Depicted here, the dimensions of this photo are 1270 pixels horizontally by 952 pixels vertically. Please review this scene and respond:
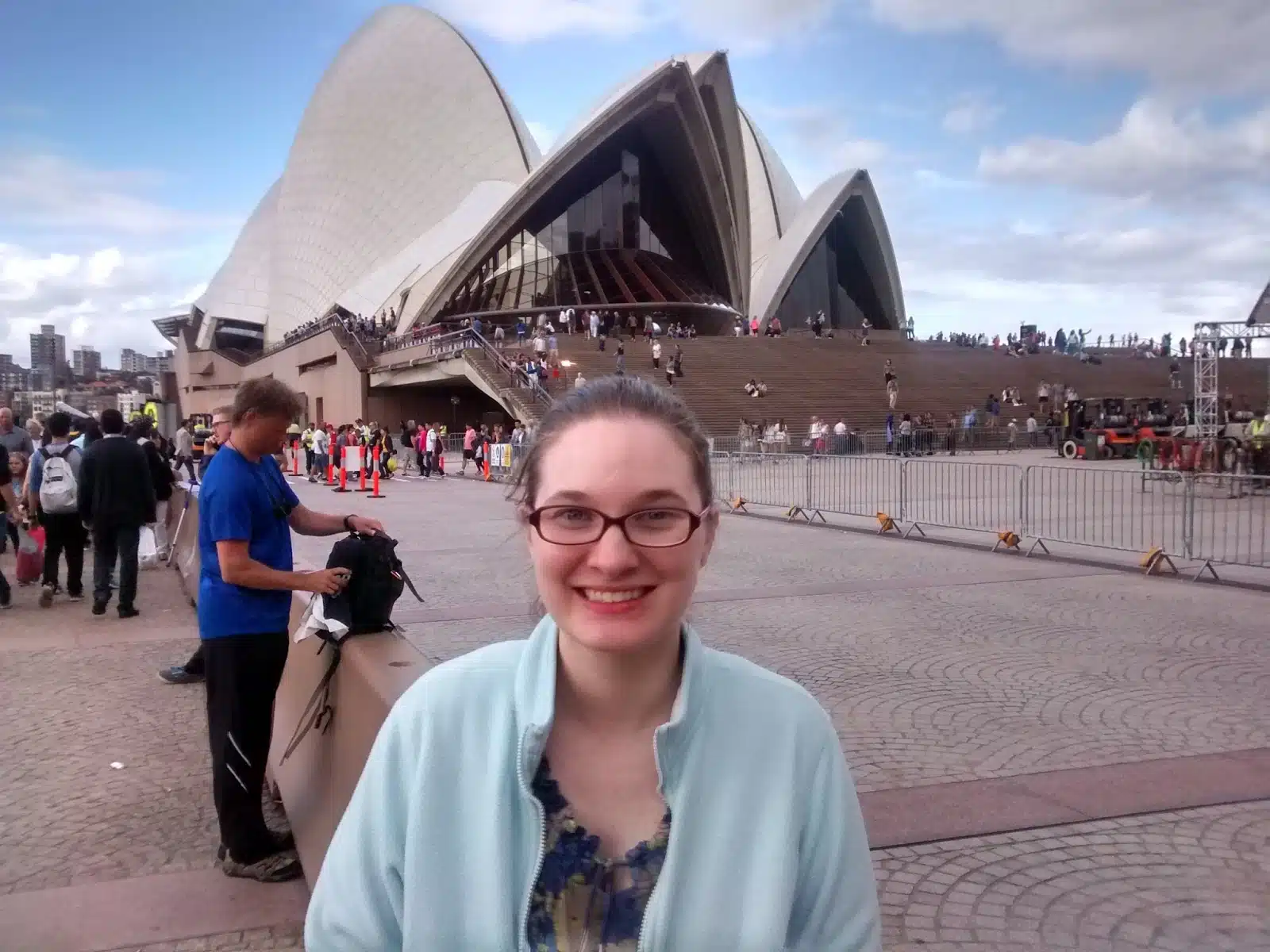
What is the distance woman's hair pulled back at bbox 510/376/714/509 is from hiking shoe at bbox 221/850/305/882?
260 cm

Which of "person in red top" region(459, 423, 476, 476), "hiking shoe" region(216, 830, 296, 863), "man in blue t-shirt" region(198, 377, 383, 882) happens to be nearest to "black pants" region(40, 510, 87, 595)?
"hiking shoe" region(216, 830, 296, 863)

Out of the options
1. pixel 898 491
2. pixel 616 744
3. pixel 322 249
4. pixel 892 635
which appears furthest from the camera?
pixel 322 249

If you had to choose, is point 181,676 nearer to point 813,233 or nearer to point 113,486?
point 113,486

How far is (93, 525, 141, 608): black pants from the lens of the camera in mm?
8133

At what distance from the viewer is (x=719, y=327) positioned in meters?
49.7

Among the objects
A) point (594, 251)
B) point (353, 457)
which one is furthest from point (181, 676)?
point (594, 251)

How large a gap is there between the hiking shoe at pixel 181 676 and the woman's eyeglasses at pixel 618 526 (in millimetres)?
5519

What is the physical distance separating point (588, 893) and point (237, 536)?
95.6 inches

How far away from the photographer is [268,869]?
137 inches

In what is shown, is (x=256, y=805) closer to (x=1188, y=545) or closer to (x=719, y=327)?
(x=1188, y=545)

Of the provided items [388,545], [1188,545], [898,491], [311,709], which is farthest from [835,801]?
[898,491]

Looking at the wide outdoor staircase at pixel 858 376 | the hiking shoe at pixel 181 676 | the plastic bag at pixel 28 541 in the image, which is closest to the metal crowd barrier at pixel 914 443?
the wide outdoor staircase at pixel 858 376

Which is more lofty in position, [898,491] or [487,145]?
[487,145]

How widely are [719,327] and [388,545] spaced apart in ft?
154
